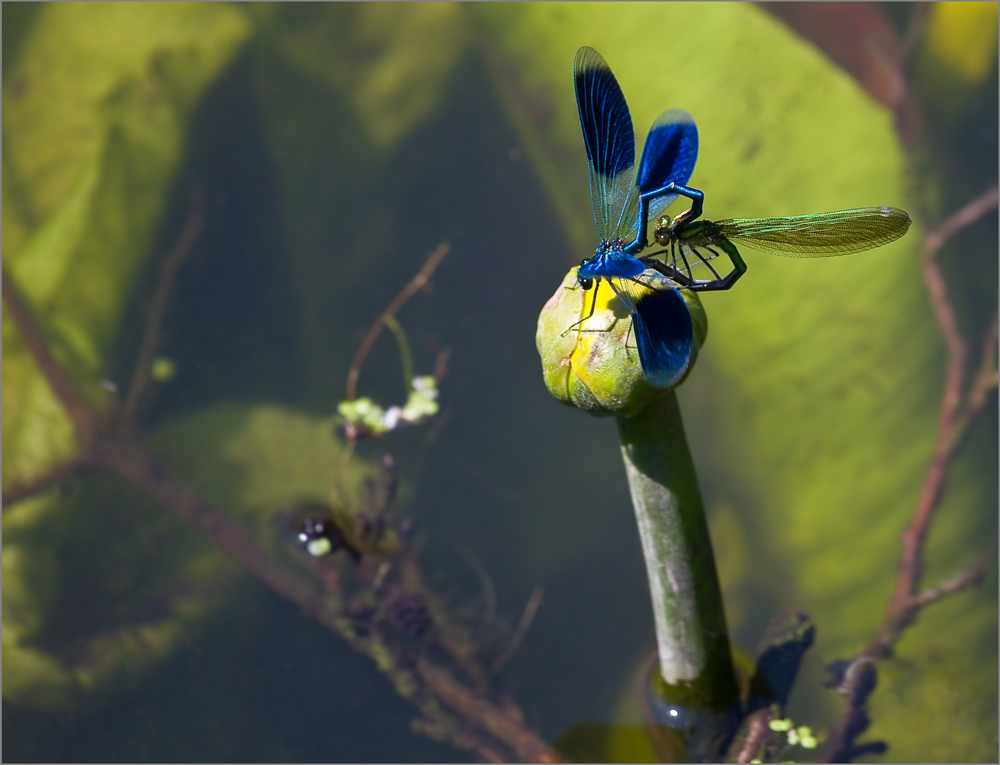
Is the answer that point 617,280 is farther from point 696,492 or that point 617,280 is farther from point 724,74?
point 724,74

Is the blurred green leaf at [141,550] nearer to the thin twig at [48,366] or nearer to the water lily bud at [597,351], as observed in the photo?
the thin twig at [48,366]

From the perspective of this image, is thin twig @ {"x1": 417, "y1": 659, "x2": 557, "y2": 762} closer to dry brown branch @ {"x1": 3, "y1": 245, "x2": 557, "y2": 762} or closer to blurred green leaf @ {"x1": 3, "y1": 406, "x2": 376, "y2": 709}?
dry brown branch @ {"x1": 3, "y1": 245, "x2": 557, "y2": 762}

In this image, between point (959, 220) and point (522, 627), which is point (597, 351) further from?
point (959, 220)

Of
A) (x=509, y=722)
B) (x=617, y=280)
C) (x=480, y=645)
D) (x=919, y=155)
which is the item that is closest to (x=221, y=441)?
(x=480, y=645)

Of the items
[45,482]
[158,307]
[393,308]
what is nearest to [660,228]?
[393,308]

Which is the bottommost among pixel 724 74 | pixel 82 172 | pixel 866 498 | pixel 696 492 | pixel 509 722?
pixel 509 722

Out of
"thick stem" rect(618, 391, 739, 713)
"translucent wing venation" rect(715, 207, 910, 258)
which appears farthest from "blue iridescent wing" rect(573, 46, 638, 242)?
"thick stem" rect(618, 391, 739, 713)
